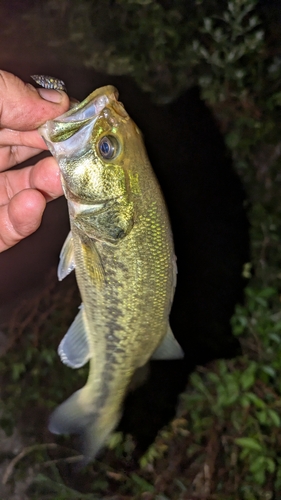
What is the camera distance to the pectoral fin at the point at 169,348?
4.62ft

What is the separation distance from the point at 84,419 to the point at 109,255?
2.59 ft

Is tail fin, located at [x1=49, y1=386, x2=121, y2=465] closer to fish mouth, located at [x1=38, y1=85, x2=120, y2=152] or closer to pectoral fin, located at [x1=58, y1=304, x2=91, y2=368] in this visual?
pectoral fin, located at [x1=58, y1=304, x2=91, y2=368]

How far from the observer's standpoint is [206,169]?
2320mm

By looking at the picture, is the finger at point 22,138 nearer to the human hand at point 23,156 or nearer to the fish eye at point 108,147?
the human hand at point 23,156

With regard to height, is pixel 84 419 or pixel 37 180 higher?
pixel 37 180

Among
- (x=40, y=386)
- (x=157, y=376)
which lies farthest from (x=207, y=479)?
(x=40, y=386)

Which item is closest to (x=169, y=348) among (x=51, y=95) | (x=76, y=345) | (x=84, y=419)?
(x=76, y=345)

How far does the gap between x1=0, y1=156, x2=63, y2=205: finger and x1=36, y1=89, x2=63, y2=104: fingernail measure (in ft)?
0.78

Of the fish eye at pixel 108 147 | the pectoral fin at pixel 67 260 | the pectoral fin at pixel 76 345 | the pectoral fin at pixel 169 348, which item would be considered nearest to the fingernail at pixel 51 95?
the fish eye at pixel 108 147

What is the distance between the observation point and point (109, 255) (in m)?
1.17

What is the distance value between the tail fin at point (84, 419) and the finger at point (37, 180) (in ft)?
2.76

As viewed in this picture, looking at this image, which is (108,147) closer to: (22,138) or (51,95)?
(51,95)

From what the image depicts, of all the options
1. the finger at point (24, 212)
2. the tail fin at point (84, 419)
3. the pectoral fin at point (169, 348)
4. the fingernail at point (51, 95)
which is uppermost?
the fingernail at point (51, 95)

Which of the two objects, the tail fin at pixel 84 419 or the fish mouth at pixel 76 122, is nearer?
the fish mouth at pixel 76 122
